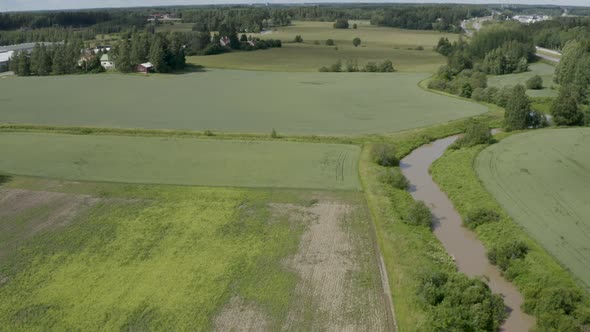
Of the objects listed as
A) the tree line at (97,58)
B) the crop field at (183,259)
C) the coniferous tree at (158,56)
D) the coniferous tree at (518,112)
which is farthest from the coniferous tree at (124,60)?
the coniferous tree at (518,112)

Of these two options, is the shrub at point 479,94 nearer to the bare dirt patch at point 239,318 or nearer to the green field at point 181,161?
the green field at point 181,161

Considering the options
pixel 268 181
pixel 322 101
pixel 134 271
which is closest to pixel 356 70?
pixel 322 101

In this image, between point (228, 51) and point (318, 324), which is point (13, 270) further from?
point (228, 51)

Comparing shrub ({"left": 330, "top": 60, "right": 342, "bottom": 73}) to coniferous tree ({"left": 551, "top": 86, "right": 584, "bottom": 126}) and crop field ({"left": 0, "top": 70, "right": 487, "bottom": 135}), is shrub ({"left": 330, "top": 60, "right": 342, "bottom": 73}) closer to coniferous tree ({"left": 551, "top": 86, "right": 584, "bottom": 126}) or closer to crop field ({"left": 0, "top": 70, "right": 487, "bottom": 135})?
crop field ({"left": 0, "top": 70, "right": 487, "bottom": 135})

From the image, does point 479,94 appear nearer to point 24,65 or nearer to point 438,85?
point 438,85

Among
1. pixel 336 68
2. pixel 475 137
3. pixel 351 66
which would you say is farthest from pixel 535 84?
pixel 475 137

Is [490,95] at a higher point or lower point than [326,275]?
higher
